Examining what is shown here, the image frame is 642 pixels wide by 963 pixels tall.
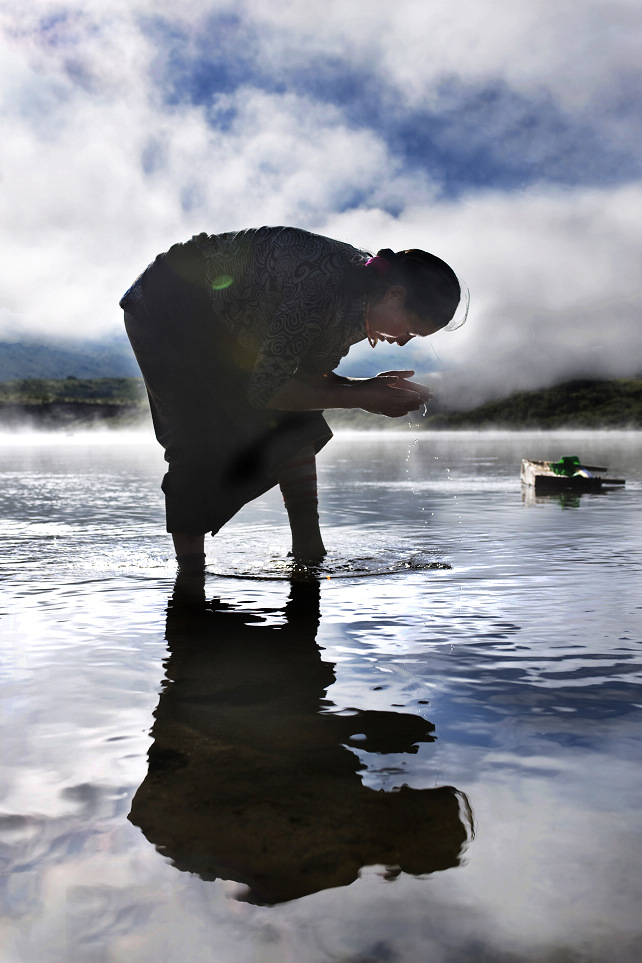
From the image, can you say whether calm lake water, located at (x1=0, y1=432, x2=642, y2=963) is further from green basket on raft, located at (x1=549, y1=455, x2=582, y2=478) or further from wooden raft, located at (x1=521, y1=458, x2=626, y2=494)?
green basket on raft, located at (x1=549, y1=455, x2=582, y2=478)

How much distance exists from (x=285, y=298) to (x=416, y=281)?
623 mm

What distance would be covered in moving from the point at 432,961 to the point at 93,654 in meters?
2.15

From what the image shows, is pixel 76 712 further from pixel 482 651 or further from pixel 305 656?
pixel 482 651

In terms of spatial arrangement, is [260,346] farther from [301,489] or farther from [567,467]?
[567,467]

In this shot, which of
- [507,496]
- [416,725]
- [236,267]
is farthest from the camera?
[507,496]

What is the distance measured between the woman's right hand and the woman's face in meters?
0.24

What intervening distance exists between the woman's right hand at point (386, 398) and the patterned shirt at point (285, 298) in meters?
0.24

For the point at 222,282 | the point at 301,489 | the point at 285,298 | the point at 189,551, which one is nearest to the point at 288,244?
the point at 285,298

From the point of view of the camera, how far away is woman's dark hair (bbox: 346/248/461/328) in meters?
3.89

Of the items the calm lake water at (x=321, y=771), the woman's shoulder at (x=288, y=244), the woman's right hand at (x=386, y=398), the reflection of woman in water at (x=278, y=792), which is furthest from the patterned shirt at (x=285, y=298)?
the reflection of woman in water at (x=278, y=792)

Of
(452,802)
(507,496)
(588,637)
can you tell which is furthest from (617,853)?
(507,496)

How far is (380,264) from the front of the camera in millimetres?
3936

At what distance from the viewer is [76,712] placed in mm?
2480

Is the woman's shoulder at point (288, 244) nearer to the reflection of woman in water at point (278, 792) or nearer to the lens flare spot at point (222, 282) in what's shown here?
the lens flare spot at point (222, 282)
